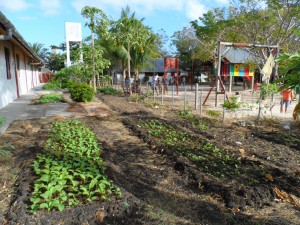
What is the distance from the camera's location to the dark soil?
A: 2.87 meters

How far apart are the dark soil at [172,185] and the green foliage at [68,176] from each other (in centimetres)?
13

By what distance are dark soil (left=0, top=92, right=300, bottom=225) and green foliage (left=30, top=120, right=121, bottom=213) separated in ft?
0.42

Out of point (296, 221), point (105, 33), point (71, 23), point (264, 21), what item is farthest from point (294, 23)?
point (71, 23)

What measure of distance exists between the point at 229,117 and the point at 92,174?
6.52m

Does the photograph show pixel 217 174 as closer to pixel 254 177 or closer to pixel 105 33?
pixel 254 177

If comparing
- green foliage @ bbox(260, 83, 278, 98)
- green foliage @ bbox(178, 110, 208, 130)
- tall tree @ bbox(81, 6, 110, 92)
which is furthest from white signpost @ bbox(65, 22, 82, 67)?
green foliage @ bbox(260, 83, 278, 98)

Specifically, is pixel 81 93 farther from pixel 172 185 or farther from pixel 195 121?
pixel 172 185

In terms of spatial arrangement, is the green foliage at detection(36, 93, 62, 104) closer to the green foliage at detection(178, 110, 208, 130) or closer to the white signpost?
the green foliage at detection(178, 110, 208, 130)

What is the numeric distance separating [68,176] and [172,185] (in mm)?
1484

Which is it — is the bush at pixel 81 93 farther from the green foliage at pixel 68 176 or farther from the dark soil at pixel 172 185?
the green foliage at pixel 68 176

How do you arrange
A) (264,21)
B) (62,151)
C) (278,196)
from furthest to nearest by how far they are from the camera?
1. (264,21)
2. (62,151)
3. (278,196)

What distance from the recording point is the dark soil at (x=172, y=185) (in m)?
2.87

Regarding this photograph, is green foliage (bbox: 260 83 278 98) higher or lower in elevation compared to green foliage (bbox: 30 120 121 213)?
higher

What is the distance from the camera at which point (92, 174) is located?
3713 mm
